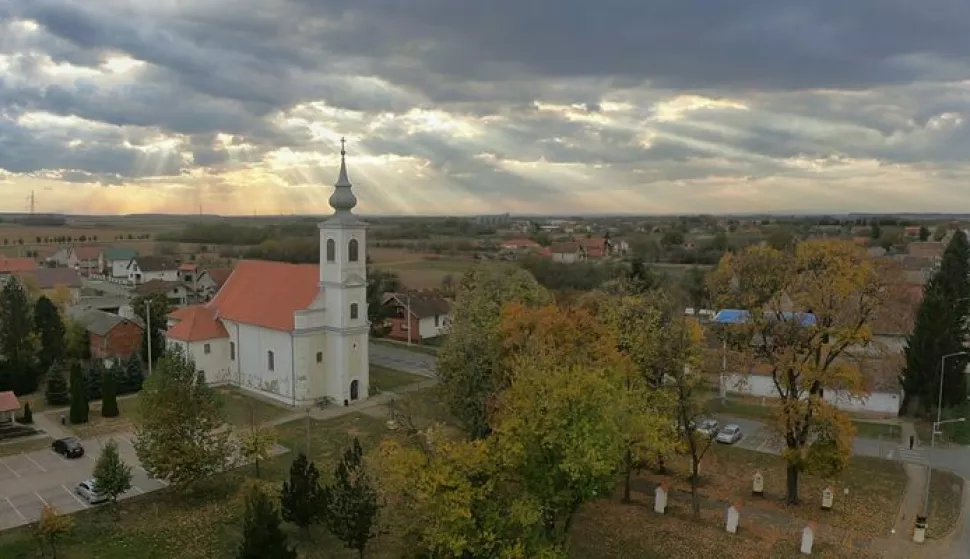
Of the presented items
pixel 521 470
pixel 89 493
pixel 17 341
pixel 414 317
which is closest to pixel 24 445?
pixel 89 493

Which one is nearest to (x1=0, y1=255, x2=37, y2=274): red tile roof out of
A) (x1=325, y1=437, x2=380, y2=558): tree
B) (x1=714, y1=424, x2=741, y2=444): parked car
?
(x1=325, y1=437, x2=380, y2=558): tree

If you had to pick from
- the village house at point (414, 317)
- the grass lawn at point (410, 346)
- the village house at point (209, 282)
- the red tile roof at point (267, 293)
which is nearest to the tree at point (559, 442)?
the red tile roof at point (267, 293)

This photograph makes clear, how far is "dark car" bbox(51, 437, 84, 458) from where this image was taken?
1297 inches

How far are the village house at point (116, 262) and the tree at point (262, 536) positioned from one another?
90741mm

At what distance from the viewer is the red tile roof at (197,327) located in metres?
45.6

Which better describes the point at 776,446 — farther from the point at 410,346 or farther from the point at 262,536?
the point at 410,346

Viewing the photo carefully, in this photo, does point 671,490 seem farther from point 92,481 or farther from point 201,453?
point 92,481

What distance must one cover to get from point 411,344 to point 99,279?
5527 cm

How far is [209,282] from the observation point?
3219 inches

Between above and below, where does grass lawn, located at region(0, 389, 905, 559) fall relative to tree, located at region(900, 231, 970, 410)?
below

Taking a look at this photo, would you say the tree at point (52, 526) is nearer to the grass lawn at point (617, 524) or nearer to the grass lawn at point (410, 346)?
the grass lawn at point (617, 524)

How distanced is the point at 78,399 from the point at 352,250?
16788 millimetres

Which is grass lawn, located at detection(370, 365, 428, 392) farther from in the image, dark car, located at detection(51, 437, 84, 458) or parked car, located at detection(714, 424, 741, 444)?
parked car, located at detection(714, 424, 741, 444)

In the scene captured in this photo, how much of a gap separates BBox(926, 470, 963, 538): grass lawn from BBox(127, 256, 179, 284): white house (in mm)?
87938
